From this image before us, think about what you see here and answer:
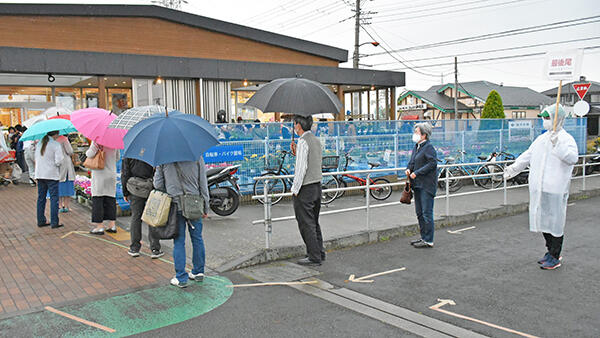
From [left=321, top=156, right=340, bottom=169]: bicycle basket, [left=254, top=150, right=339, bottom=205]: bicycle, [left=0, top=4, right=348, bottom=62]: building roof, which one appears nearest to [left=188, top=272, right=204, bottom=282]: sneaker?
[left=254, top=150, right=339, bottom=205]: bicycle

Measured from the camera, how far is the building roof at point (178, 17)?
18.3 metres

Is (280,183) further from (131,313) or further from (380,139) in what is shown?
(131,313)

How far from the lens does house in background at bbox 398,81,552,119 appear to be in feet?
173

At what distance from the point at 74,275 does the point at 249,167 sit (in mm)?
5825

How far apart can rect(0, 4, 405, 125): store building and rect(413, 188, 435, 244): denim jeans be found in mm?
9623

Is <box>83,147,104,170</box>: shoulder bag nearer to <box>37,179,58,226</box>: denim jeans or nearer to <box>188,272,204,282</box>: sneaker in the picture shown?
<box>37,179,58,226</box>: denim jeans

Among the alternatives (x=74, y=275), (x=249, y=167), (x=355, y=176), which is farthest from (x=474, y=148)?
(x=74, y=275)

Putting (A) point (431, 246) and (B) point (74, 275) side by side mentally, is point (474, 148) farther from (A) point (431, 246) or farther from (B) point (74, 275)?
(B) point (74, 275)

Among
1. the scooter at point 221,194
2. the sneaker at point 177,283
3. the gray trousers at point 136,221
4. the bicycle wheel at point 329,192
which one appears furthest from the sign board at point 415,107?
the sneaker at point 177,283

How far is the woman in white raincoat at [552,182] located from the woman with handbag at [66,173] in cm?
793

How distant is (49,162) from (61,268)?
2.97m

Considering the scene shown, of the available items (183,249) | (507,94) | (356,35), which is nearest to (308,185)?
(183,249)

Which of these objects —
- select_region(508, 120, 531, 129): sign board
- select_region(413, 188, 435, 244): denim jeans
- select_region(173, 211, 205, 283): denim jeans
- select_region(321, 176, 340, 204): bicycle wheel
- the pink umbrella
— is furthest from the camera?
select_region(508, 120, 531, 129): sign board

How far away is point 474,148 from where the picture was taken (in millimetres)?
15727
